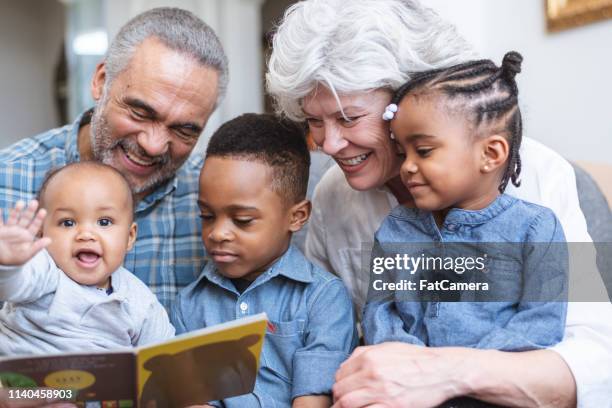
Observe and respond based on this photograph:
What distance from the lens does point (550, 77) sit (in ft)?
8.25

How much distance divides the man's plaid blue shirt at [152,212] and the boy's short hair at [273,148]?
1.16 ft

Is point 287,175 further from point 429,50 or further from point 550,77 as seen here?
point 550,77

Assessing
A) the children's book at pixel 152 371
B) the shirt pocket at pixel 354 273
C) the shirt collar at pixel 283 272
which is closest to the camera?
the children's book at pixel 152 371

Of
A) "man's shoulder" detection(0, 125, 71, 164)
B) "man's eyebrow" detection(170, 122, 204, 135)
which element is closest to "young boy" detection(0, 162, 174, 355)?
"man's eyebrow" detection(170, 122, 204, 135)

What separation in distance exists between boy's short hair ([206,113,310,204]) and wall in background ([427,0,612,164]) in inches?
40.3

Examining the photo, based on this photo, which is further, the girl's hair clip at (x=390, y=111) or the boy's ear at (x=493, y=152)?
the girl's hair clip at (x=390, y=111)

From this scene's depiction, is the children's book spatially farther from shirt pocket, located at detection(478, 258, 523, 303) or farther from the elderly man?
the elderly man

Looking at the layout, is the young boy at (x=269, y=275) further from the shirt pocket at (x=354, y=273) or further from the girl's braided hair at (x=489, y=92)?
the girl's braided hair at (x=489, y=92)

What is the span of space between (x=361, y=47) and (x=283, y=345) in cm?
74

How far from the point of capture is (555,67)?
2488 mm

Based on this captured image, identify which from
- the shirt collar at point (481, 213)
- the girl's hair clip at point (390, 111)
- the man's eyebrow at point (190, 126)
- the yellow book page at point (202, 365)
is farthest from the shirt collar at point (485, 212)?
the man's eyebrow at point (190, 126)

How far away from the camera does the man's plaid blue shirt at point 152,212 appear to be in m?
1.95

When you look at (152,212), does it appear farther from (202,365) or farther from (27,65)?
(27,65)
